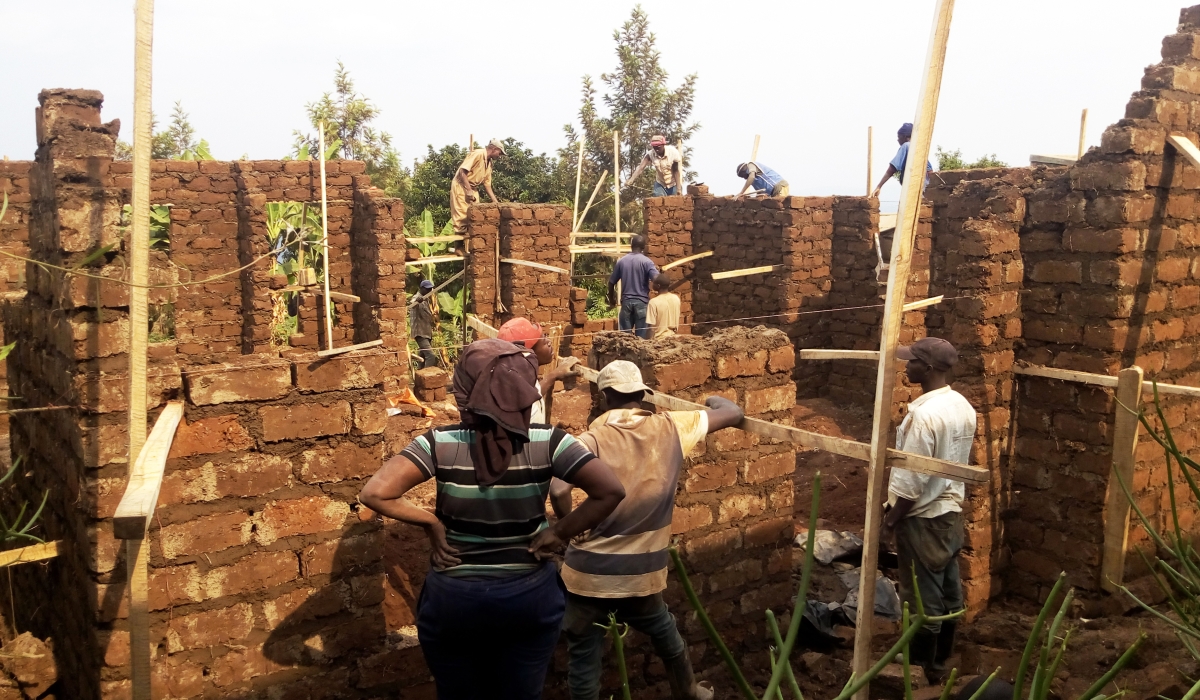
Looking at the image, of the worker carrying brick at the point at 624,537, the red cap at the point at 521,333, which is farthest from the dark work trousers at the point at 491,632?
the red cap at the point at 521,333

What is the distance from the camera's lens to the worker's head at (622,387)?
3.96 metres

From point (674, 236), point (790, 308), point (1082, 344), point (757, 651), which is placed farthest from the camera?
point (674, 236)

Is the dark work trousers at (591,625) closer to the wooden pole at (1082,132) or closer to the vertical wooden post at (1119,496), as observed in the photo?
the vertical wooden post at (1119,496)

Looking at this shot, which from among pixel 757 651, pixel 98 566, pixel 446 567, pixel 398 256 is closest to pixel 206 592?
pixel 98 566

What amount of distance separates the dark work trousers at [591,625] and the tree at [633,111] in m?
17.8

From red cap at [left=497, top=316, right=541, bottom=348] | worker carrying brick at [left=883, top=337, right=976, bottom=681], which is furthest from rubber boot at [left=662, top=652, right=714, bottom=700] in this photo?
red cap at [left=497, top=316, right=541, bottom=348]

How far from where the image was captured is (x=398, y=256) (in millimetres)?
12055

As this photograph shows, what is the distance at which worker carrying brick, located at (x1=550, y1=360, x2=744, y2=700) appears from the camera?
383cm

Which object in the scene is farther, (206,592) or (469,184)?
(469,184)

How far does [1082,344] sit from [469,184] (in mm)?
9318

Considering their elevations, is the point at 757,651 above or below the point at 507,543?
below

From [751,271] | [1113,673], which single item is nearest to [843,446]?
[1113,673]

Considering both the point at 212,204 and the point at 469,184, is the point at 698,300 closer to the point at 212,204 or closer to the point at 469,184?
the point at 469,184

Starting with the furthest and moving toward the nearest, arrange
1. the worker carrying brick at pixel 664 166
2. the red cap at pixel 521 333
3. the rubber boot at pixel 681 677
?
the worker carrying brick at pixel 664 166, the red cap at pixel 521 333, the rubber boot at pixel 681 677
